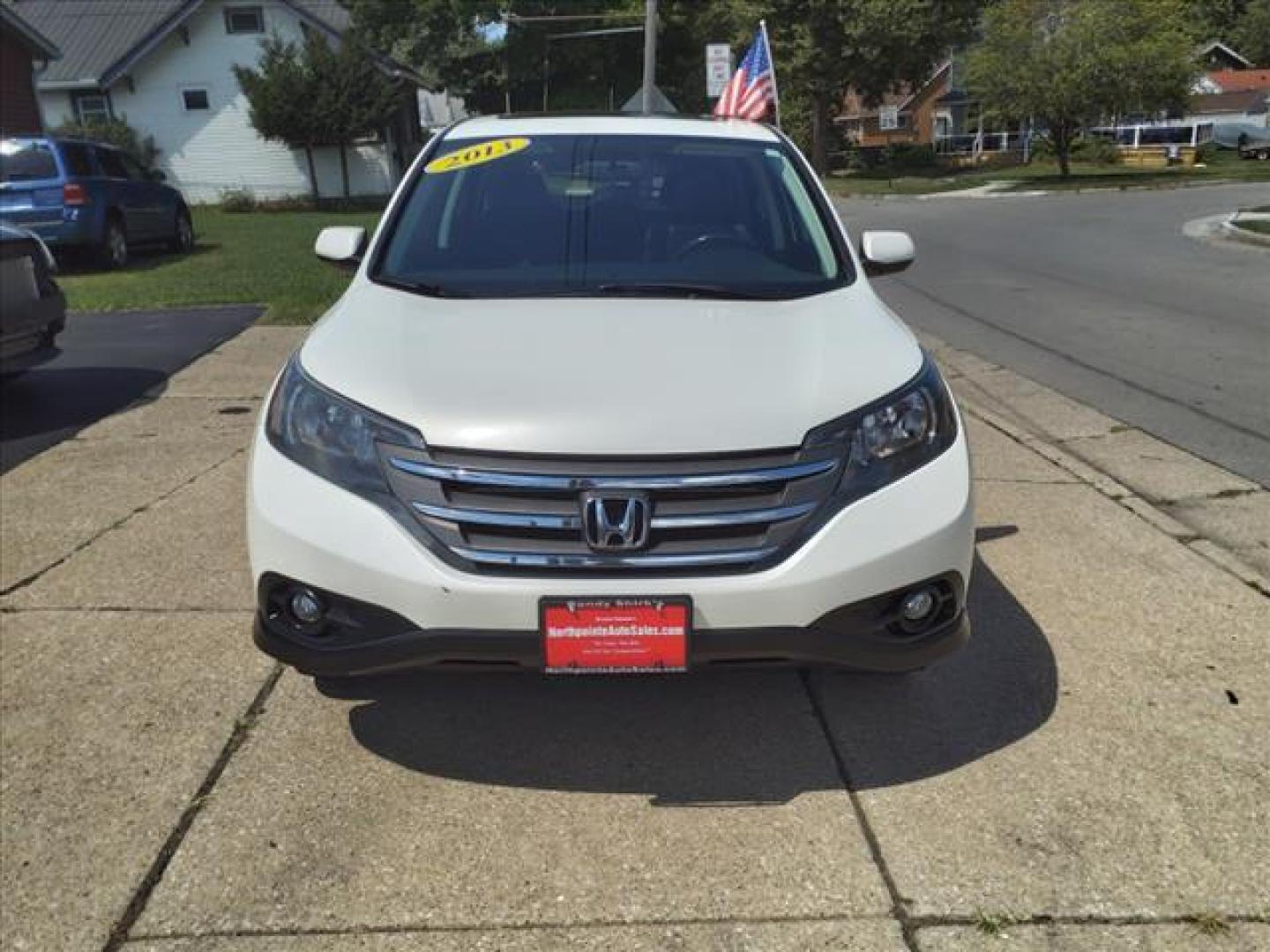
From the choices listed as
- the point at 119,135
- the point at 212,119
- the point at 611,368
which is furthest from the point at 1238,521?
the point at 212,119

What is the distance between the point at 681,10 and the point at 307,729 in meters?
55.4

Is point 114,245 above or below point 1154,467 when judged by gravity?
above

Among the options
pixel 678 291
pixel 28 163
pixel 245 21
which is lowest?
pixel 678 291

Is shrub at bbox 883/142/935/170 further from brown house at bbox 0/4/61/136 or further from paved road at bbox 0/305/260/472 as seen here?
paved road at bbox 0/305/260/472

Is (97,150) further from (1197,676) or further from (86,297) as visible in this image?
(1197,676)

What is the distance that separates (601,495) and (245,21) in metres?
36.3

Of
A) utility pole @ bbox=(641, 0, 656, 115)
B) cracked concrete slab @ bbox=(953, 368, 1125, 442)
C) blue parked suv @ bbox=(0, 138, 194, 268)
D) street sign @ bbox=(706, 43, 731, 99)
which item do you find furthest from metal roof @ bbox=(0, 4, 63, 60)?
cracked concrete slab @ bbox=(953, 368, 1125, 442)

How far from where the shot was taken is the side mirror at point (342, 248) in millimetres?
3990

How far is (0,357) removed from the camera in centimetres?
612

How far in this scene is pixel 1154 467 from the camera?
5.47m

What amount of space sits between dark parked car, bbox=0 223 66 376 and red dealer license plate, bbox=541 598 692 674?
5.03 meters

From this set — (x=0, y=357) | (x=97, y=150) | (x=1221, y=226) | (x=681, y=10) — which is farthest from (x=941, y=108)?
(x=0, y=357)

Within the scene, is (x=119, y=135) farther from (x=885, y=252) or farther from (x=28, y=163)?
(x=885, y=252)

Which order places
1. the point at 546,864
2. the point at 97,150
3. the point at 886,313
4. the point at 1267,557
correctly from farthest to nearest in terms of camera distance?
1. the point at 97,150
2. the point at 1267,557
3. the point at 886,313
4. the point at 546,864
